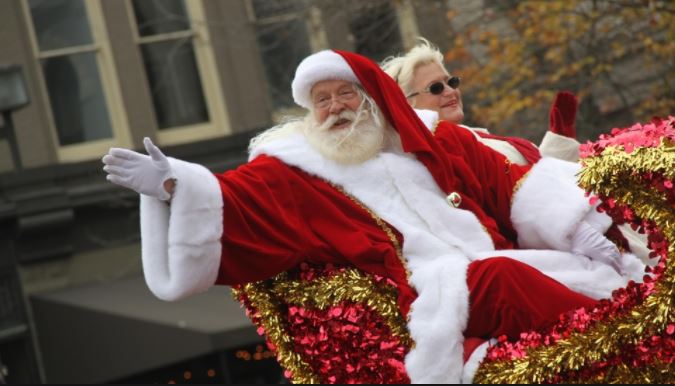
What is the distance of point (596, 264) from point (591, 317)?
0.53 m

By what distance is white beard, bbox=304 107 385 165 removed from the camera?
5.71 m

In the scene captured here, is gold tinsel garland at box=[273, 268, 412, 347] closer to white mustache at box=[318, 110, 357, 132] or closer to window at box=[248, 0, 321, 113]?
white mustache at box=[318, 110, 357, 132]

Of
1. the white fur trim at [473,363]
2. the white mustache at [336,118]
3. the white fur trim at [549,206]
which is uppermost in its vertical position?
the white mustache at [336,118]

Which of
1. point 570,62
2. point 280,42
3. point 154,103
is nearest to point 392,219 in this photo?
point 570,62

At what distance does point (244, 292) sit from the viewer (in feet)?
18.7

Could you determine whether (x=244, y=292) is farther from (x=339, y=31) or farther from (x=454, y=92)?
(x=339, y=31)

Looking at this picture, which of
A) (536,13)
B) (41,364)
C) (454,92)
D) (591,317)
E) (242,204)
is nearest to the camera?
(591,317)

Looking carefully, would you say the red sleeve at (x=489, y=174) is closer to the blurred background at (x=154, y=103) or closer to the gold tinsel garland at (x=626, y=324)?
the gold tinsel garland at (x=626, y=324)

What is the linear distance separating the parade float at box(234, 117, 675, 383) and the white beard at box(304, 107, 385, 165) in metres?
0.59

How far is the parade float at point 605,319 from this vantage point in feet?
16.0

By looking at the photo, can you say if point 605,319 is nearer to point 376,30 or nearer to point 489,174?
point 489,174

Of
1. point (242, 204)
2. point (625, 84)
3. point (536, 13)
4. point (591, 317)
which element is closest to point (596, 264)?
point (591, 317)

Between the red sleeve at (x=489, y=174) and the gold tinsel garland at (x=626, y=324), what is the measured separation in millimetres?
946

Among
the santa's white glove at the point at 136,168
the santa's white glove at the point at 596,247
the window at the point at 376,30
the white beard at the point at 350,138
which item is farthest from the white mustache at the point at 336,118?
the window at the point at 376,30
